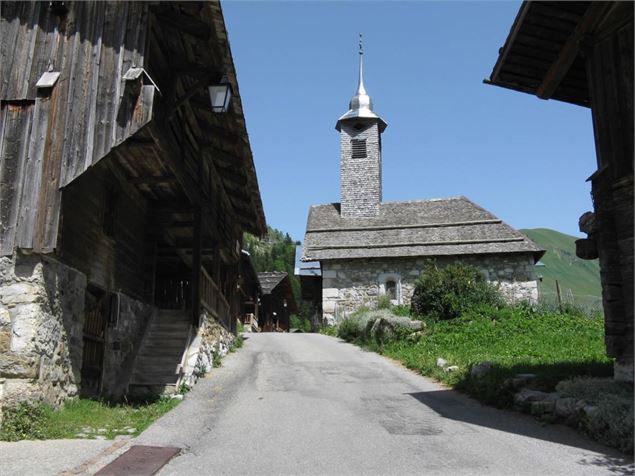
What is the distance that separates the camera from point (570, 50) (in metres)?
9.23

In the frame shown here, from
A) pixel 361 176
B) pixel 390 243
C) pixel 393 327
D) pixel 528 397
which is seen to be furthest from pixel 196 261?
pixel 361 176

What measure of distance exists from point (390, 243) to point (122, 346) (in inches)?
664

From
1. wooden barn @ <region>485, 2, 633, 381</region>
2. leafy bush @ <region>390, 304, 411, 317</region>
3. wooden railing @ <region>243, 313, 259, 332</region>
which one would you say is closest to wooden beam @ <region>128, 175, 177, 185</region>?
wooden barn @ <region>485, 2, 633, 381</region>

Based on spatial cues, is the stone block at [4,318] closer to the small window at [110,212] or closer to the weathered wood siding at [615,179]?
the small window at [110,212]

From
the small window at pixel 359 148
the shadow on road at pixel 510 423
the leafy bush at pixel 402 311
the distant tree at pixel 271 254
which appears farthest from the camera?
the distant tree at pixel 271 254

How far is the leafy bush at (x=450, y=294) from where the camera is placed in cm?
1873

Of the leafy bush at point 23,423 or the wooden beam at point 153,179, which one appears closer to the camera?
the leafy bush at point 23,423

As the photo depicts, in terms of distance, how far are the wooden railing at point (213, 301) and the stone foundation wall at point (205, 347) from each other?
221mm

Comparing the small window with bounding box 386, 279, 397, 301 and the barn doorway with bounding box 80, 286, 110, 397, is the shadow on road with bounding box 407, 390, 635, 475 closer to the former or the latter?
the barn doorway with bounding box 80, 286, 110, 397

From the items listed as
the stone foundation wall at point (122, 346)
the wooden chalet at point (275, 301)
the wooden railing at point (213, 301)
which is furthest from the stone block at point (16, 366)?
the wooden chalet at point (275, 301)

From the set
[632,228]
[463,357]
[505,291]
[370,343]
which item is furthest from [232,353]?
[505,291]

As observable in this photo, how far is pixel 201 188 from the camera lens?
12695 mm

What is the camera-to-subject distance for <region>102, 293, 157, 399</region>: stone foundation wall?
10.1 metres

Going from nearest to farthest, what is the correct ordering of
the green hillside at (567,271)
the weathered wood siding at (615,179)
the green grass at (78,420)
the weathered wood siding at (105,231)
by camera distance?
the green grass at (78,420)
the weathered wood siding at (615,179)
the weathered wood siding at (105,231)
the green hillside at (567,271)
